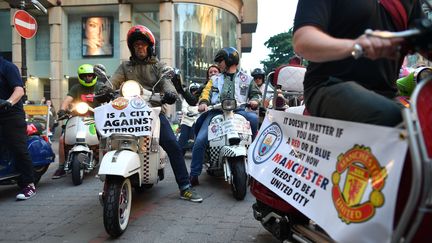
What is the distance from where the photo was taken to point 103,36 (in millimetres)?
21625

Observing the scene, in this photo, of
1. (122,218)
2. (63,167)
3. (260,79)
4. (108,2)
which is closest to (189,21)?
(108,2)

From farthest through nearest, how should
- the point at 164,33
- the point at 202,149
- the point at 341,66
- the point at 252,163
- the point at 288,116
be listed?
1. the point at 164,33
2. the point at 202,149
3. the point at 252,163
4. the point at 288,116
5. the point at 341,66

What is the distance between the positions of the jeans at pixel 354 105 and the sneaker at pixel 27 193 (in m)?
4.17

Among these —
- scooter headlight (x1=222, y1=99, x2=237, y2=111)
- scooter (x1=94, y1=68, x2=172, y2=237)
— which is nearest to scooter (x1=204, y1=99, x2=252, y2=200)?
scooter headlight (x1=222, y1=99, x2=237, y2=111)

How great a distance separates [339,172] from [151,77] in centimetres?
322

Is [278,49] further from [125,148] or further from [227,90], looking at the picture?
[125,148]

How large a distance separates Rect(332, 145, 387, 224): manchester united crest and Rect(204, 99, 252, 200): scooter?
9.83 ft

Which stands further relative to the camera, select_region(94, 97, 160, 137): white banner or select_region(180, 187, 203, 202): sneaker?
select_region(180, 187, 203, 202): sneaker

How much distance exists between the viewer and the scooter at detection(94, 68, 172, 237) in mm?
3568

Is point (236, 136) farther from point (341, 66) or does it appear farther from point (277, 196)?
point (341, 66)

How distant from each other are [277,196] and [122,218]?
167cm

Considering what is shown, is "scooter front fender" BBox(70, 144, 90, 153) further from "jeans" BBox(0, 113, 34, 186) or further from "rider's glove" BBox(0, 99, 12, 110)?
"rider's glove" BBox(0, 99, 12, 110)

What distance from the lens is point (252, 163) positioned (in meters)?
2.96

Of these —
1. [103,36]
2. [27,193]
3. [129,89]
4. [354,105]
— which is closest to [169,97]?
[129,89]
